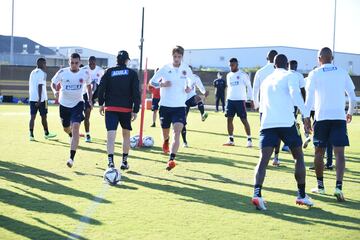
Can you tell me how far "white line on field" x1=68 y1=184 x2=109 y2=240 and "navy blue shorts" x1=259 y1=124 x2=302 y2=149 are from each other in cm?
241

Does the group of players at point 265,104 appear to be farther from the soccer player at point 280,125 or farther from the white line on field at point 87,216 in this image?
the white line on field at point 87,216

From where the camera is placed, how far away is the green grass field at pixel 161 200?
19.7 feet

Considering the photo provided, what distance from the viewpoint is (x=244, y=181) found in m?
9.34

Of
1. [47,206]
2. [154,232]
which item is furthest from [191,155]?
[154,232]

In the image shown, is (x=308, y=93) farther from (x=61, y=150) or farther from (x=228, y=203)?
(x=61, y=150)

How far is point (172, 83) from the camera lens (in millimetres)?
10438

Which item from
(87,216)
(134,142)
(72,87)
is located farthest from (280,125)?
(134,142)

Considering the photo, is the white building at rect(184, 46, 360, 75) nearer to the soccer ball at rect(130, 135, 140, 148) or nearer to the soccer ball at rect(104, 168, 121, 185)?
the soccer ball at rect(130, 135, 140, 148)

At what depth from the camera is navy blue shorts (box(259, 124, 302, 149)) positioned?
718 cm

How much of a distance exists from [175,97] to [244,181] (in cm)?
225

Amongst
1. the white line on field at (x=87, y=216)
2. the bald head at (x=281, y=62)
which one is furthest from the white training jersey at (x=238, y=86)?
the bald head at (x=281, y=62)

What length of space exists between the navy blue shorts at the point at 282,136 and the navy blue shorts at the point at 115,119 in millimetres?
3151

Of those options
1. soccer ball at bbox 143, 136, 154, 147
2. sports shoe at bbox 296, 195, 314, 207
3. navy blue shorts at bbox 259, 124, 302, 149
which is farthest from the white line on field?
soccer ball at bbox 143, 136, 154, 147

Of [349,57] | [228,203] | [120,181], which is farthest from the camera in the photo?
[349,57]
